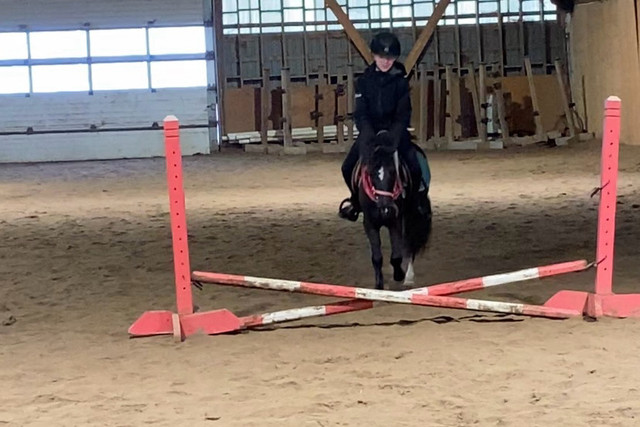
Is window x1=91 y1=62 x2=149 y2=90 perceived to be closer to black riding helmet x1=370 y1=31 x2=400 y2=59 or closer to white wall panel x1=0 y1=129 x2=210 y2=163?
white wall panel x1=0 y1=129 x2=210 y2=163

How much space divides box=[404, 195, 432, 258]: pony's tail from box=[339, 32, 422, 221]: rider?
44 cm

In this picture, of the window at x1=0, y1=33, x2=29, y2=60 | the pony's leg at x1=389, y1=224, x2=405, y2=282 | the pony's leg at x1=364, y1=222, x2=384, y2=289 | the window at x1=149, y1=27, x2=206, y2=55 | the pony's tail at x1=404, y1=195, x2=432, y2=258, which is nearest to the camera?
the pony's leg at x1=364, y1=222, x2=384, y2=289

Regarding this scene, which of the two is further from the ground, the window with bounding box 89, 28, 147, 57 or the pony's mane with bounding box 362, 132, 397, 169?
the window with bounding box 89, 28, 147, 57

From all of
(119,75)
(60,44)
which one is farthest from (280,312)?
(60,44)

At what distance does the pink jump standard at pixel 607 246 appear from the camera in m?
5.30

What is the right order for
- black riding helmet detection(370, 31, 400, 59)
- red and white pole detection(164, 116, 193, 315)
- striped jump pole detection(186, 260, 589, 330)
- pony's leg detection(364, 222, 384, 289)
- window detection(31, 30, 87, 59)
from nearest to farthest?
red and white pole detection(164, 116, 193, 315)
striped jump pole detection(186, 260, 589, 330)
black riding helmet detection(370, 31, 400, 59)
pony's leg detection(364, 222, 384, 289)
window detection(31, 30, 87, 59)

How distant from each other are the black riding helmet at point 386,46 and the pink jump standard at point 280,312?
1.62m

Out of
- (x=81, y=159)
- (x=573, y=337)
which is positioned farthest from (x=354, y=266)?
(x=81, y=159)

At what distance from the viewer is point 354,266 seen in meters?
7.60

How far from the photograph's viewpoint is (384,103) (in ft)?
20.4

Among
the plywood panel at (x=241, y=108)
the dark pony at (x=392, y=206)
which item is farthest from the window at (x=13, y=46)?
the dark pony at (x=392, y=206)

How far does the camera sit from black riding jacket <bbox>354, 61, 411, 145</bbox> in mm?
6211

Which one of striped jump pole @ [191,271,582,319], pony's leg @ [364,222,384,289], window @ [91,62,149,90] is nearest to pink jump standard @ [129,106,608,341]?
striped jump pole @ [191,271,582,319]

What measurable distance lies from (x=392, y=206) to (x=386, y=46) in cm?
104
